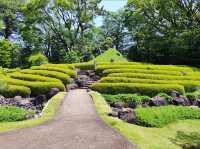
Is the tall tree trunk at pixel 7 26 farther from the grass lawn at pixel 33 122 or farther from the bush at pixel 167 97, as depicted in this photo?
the grass lawn at pixel 33 122

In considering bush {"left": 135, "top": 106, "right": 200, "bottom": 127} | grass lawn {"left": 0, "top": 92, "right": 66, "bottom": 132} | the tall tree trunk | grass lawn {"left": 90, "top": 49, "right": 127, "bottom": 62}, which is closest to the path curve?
grass lawn {"left": 0, "top": 92, "right": 66, "bottom": 132}

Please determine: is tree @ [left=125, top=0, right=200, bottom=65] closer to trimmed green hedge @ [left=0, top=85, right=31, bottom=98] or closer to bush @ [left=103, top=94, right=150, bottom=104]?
bush @ [left=103, top=94, right=150, bottom=104]

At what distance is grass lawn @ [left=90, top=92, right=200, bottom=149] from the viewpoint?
19.5 metres

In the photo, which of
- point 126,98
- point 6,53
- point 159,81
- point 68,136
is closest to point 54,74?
point 159,81

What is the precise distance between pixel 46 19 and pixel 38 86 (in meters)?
40.4

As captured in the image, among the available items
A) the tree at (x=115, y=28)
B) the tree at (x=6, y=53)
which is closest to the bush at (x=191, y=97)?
the tree at (x=6, y=53)

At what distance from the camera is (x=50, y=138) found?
1856 cm

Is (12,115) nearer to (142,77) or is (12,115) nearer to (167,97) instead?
(167,97)

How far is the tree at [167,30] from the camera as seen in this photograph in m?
60.4

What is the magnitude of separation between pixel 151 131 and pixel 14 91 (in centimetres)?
1910

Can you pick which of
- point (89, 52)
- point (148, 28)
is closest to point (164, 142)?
point (148, 28)

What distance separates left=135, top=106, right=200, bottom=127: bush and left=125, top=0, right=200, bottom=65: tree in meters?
27.6

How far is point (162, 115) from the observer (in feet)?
86.3

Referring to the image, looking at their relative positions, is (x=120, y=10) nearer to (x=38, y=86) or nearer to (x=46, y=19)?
(x=46, y=19)
